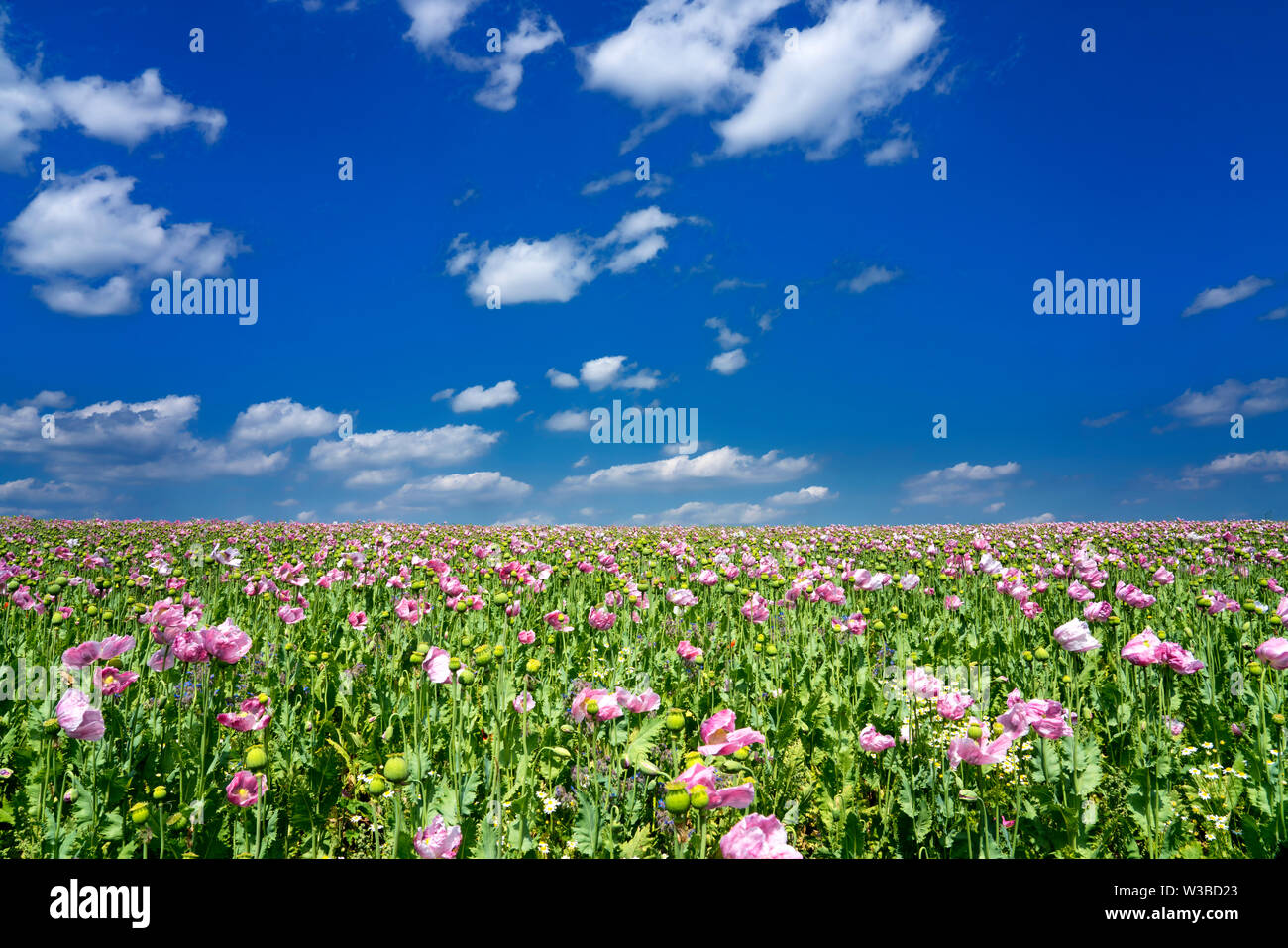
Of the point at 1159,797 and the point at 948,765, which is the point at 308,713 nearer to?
the point at 948,765

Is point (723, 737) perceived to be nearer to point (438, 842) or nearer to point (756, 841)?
point (756, 841)

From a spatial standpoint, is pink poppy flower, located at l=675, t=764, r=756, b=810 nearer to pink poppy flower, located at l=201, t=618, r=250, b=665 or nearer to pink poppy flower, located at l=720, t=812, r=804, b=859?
pink poppy flower, located at l=720, t=812, r=804, b=859

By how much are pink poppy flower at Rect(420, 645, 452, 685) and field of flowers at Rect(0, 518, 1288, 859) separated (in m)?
0.02

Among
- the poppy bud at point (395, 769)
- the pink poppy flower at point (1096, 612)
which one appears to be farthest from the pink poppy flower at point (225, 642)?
the pink poppy flower at point (1096, 612)

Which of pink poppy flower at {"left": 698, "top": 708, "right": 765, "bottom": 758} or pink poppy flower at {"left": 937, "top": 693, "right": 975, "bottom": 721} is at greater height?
pink poppy flower at {"left": 698, "top": 708, "right": 765, "bottom": 758}

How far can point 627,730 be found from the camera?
3291 mm

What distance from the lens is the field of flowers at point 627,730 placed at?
2.52 metres

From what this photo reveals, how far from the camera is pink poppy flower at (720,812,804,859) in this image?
4.72 feet

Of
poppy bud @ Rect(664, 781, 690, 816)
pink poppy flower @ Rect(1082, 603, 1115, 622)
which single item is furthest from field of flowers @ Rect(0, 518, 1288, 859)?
pink poppy flower @ Rect(1082, 603, 1115, 622)

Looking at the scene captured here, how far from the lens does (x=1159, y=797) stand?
110 inches
